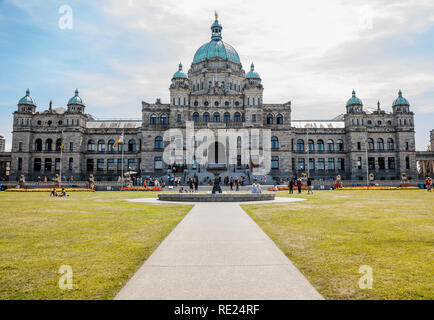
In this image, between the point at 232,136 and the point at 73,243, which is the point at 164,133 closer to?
the point at 232,136

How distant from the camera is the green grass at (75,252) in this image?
18.9ft

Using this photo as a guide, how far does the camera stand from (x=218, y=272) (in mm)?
6730

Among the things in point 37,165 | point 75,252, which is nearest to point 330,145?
point 37,165

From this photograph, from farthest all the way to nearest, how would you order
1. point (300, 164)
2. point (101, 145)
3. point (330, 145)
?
point (330, 145) → point (101, 145) → point (300, 164)

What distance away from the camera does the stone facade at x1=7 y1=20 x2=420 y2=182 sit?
67.5 metres

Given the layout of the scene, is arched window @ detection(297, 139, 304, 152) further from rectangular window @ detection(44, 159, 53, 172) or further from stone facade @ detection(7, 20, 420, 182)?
rectangular window @ detection(44, 159, 53, 172)

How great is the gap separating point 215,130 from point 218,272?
5889cm

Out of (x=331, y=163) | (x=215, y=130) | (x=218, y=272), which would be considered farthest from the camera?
(x=331, y=163)

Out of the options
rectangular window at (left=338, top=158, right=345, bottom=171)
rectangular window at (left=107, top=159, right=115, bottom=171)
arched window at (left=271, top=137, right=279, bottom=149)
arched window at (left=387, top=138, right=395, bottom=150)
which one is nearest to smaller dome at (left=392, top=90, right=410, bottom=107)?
arched window at (left=387, top=138, right=395, bottom=150)

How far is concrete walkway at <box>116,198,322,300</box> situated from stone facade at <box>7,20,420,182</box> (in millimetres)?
53530

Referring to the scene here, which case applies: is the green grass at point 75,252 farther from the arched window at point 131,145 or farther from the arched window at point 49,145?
the arched window at point 49,145

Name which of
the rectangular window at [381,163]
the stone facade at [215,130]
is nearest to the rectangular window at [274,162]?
the stone facade at [215,130]

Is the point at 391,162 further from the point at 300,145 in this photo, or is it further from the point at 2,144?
the point at 2,144

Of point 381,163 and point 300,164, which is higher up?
point 381,163
